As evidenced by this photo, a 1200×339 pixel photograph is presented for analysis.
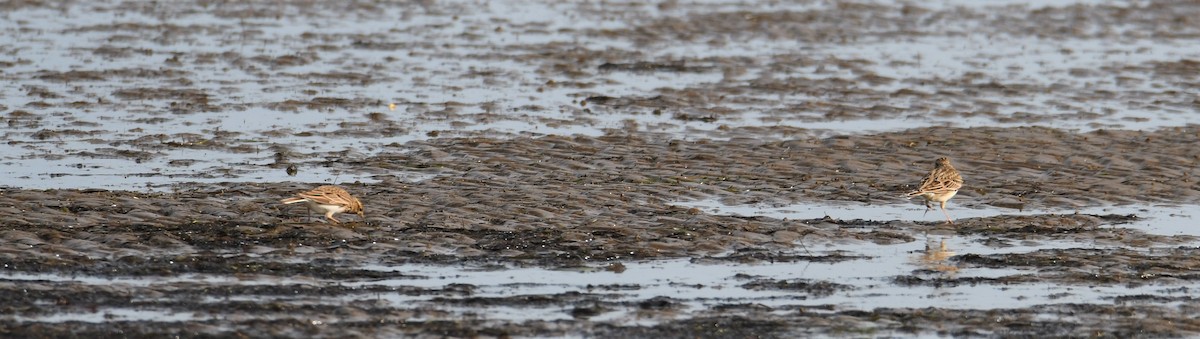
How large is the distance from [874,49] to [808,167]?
1240 centimetres

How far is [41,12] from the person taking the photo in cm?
3572

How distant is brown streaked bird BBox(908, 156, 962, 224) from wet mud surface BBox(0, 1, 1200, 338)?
0.24 metres

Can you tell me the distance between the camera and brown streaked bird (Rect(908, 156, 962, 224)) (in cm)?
1733

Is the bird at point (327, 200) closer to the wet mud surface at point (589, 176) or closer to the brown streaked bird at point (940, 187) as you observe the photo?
the wet mud surface at point (589, 176)

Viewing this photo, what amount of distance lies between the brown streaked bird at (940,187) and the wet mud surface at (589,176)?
0.79ft

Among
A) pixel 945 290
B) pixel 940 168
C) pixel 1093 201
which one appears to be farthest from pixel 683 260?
pixel 1093 201

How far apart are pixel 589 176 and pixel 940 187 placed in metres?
3.73

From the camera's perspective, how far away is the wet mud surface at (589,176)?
42.7 ft

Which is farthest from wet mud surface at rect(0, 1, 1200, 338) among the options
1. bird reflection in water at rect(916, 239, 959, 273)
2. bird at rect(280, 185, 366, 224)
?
bird at rect(280, 185, 366, 224)

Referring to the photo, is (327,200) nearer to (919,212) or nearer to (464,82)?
(919,212)

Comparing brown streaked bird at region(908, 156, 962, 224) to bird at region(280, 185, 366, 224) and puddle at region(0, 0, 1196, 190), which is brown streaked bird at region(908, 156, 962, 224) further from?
bird at region(280, 185, 366, 224)

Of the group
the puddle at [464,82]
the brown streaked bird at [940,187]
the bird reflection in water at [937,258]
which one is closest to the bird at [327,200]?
the puddle at [464,82]

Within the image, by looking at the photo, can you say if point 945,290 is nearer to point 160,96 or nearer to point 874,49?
point 160,96

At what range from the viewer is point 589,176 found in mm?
19266
